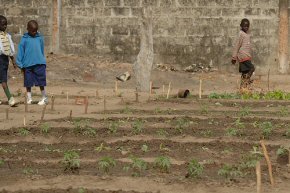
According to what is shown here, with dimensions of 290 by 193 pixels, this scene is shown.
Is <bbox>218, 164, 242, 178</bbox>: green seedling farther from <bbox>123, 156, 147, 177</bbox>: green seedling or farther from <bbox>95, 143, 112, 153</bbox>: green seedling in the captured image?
<bbox>95, 143, 112, 153</bbox>: green seedling

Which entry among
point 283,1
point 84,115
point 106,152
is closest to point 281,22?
point 283,1

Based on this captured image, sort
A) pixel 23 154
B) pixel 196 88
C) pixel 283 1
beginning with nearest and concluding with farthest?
pixel 23 154 < pixel 196 88 < pixel 283 1

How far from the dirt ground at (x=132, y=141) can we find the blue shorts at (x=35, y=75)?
1.51 feet

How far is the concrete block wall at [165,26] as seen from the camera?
1546 cm

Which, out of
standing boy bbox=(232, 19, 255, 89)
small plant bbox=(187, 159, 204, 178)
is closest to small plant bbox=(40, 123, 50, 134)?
small plant bbox=(187, 159, 204, 178)

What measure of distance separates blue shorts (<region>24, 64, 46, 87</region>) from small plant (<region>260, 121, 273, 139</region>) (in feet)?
12.6

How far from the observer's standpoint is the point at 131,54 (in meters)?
15.9

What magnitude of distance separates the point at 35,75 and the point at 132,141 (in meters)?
3.88

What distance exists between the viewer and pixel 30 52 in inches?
432

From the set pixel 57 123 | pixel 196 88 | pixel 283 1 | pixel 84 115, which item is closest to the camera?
pixel 57 123

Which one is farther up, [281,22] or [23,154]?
[281,22]

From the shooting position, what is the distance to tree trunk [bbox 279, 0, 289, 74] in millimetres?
15328

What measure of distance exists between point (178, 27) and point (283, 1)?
7.72 ft

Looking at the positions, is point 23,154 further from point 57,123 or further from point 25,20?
point 25,20
